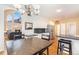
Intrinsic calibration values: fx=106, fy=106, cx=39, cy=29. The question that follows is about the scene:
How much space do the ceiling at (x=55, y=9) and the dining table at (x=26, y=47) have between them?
0.45 m

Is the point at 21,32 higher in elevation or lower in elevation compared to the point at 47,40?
higher

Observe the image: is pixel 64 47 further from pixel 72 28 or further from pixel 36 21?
pixel 36 21

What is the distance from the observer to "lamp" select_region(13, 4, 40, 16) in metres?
1.70

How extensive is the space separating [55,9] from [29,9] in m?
0.42

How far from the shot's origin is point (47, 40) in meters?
1.78

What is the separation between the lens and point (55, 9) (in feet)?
5.63

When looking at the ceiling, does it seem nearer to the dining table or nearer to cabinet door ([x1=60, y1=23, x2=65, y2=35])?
cabinet door ([x1=60, y1=23, x2=65, y2=35])

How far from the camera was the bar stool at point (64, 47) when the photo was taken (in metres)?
1.76

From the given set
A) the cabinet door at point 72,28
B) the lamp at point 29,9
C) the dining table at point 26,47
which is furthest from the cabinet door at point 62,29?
the lamp at point 29,9

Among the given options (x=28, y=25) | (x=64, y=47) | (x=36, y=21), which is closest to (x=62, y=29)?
(x=64, y=47)

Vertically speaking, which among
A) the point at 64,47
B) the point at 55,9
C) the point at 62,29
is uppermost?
the point at 55,9

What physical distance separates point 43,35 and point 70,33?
0.44 meters
